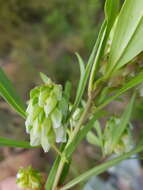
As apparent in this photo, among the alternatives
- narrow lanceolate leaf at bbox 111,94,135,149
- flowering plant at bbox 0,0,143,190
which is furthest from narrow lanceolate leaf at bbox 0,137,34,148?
narrow lanceolate leaf at bbox 111,94,135,149

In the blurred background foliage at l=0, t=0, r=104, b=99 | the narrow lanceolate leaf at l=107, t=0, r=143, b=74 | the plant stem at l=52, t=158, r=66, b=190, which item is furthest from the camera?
the blurred background foliage at l=0, t=0, r=104, b=99

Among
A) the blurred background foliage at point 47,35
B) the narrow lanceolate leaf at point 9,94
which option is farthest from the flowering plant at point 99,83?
the blurred background foliage at point 47,35

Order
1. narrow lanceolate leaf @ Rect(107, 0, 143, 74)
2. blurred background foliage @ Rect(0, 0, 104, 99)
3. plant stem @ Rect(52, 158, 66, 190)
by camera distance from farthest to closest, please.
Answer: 1. blurred background foliage @ Rect(0, 0, 104, 99)
2. plant stem @ Rect(52, 158, 66, 190)
3. narrow lanceolate leaf @ Rect(107, 0, 143, 74)

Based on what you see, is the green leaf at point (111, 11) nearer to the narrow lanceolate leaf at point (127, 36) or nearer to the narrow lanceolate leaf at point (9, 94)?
the narrow lanceolate leaf at point (127, 36)

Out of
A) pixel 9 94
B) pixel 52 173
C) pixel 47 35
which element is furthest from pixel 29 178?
pixel 47 35

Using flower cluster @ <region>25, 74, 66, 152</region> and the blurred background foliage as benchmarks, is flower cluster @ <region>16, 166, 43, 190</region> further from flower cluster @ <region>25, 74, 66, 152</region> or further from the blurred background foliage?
the blurred background foliage

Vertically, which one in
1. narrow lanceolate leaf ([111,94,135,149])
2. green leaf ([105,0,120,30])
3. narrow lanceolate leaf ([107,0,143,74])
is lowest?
narrow lanceolate leaf ([111,94,135,149])

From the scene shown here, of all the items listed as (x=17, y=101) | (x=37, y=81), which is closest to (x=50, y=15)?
(x=37, y=81)
